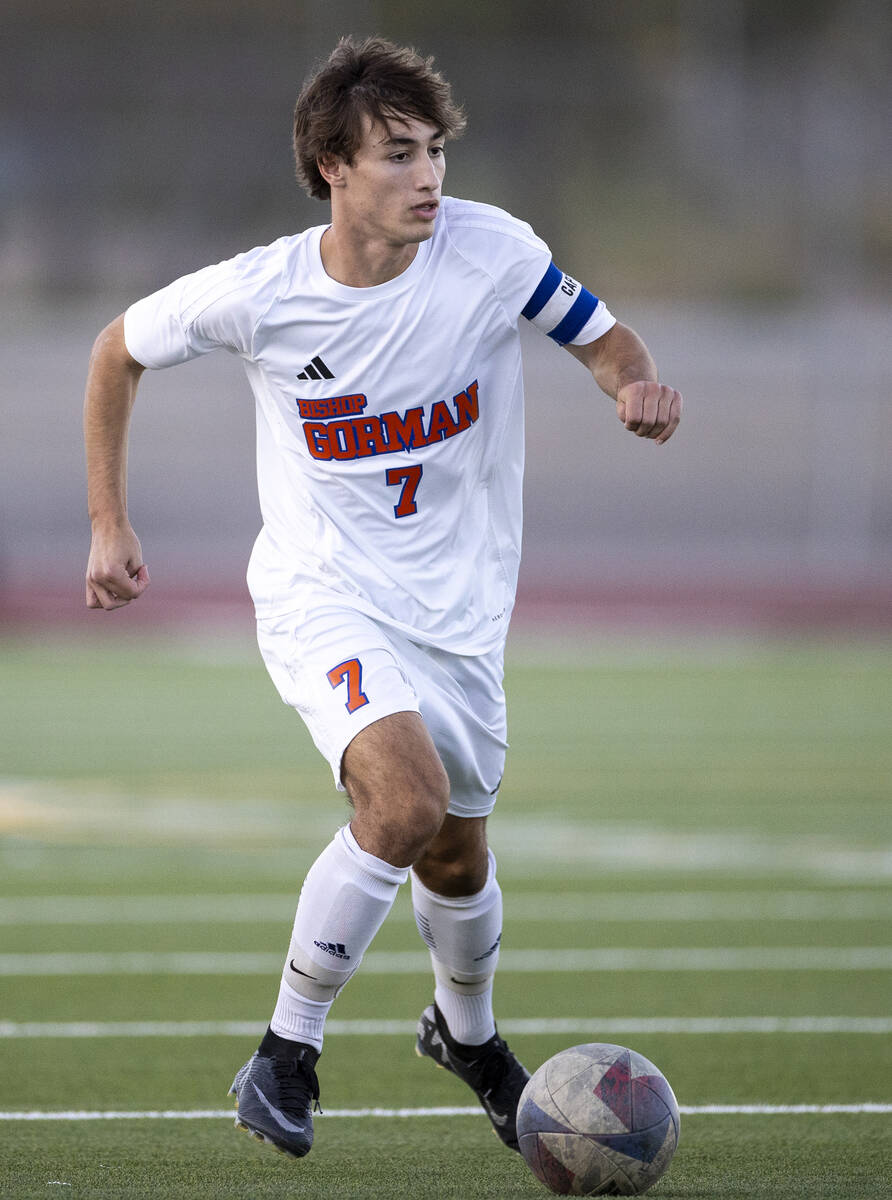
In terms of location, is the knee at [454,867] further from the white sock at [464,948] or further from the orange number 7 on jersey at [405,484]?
the orange number 7 on jersey at [405,484]

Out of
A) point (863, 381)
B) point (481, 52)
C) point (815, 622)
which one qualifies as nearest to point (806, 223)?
point (863, 381)

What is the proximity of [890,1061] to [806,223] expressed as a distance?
25.3 meters

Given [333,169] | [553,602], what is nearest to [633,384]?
[333,169]

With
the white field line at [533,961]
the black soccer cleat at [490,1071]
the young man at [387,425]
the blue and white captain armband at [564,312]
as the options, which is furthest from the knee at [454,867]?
the white field line at [533,961]

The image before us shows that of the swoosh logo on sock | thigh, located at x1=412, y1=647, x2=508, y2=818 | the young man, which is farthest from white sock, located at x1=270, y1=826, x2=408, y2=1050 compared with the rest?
thigh, located at x1=412, y1=647, x2=508, y2=818

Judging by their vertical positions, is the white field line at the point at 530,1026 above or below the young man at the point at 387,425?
below

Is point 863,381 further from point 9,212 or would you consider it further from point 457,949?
point 457,949

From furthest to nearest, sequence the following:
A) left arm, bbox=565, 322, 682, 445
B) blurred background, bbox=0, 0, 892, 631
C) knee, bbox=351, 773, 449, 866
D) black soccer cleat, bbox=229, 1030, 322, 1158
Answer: blurred background, bbox=0, 0, 892, 631 < left arm, bbox=565, 322, 682, 445 < knee, bbox=351, 773, 449, 866 < black soccer cleat, bbox=229, 1030, 322, 1158

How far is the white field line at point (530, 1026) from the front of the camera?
233 inches

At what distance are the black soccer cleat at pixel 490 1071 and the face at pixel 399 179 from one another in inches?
80.2

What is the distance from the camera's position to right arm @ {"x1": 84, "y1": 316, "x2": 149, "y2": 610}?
14.4 feet

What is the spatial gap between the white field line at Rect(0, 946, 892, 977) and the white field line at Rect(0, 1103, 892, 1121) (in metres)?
1.96

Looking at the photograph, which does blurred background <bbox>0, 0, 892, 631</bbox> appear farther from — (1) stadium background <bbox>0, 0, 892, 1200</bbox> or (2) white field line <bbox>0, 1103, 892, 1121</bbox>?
(2) white field line <bbox>0, 1103, 892, 1121</bbox>

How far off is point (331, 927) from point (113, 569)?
987 millimetres
